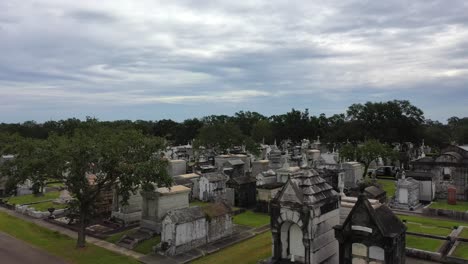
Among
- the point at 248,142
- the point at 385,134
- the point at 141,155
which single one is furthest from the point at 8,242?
the point at 385,134

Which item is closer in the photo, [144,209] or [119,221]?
[144,209]

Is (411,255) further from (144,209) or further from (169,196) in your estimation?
(144,209)

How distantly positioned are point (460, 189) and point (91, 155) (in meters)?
36.1

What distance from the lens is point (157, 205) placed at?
88.3ft

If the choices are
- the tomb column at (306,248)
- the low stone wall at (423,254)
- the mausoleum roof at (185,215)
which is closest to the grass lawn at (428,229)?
the low stone wall at (423,254)

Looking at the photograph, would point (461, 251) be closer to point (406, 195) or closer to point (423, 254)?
point (423, 254)

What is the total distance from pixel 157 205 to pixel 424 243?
740 inches

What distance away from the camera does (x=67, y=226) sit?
3008cm

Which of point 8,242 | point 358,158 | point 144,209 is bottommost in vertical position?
point 8,242

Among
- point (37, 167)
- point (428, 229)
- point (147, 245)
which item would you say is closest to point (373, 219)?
point (428, 229)

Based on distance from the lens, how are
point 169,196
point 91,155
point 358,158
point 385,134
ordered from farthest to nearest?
point 385,134 → point 358,158 → point 169,196 → point 91,155

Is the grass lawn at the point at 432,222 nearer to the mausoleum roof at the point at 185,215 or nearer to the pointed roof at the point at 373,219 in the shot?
the pointed roof at the point at 373,219

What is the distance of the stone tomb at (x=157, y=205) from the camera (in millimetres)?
26728

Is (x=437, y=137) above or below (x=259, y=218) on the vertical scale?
above
